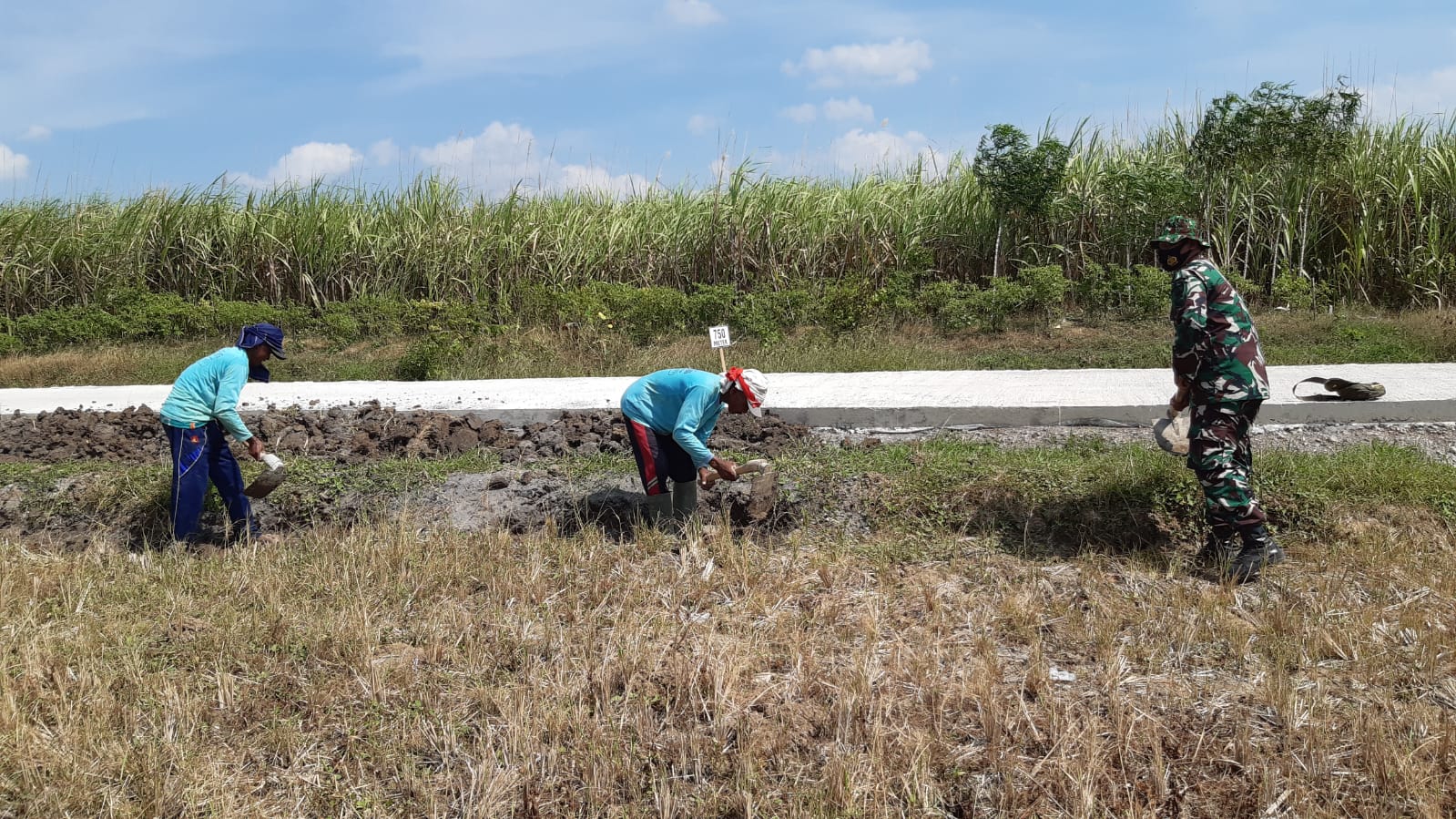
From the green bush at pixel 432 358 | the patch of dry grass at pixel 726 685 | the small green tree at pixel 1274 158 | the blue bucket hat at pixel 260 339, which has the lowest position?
the patch of dry grass at pixel 726 685

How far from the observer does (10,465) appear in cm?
805

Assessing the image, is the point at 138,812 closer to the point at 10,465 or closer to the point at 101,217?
the point at 10,465

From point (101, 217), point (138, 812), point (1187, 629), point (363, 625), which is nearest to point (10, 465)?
point (363, 625)

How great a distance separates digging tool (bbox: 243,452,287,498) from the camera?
6.43m

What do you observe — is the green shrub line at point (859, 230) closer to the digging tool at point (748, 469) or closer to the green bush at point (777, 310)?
the green bush at point (777, 310)

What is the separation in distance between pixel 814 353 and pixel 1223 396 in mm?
7296

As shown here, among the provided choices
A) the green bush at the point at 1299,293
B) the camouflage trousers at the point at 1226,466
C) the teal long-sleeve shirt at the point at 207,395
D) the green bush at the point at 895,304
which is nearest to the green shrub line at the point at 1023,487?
the camouflage trousers at the point at 1226,466

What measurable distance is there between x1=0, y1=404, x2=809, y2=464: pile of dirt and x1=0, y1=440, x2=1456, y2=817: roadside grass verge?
1.75 m

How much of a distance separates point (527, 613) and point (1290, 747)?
2.97 metres

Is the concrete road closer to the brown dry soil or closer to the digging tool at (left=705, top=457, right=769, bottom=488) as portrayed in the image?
the brown dry soil

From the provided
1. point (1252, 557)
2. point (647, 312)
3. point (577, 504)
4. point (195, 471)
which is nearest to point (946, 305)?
point (647, 312)

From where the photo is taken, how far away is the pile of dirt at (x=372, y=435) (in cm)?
789

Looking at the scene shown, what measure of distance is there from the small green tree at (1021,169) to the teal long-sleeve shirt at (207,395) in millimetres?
10897

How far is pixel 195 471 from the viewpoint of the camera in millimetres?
6445
